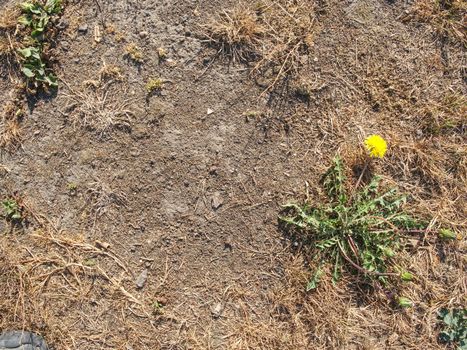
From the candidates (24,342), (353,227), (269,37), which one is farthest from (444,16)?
(24,342)

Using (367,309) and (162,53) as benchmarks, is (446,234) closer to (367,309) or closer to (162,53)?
(367,309)

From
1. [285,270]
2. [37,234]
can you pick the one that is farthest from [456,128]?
[37,234]

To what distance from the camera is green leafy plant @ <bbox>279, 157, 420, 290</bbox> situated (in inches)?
135

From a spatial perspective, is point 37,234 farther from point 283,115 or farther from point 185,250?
point 283,115

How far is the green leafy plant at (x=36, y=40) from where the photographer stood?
3.56 m

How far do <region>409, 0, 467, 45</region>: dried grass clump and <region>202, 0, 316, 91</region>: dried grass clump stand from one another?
808 mm

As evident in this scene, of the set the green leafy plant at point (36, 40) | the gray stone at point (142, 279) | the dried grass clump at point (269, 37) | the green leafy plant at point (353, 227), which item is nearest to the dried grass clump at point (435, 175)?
the green leafy plant at point (353, 227)

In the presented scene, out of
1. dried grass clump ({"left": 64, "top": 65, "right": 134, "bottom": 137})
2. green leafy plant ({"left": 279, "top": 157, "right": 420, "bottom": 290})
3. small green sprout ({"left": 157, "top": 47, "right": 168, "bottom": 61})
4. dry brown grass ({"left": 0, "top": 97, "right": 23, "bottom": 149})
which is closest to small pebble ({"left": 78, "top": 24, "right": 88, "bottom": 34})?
dried grass clump ({"left": 64, "top": 65, "right": 134, "bottom": 137})

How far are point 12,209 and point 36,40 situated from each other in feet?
4.26

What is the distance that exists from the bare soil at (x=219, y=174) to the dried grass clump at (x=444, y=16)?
0.09 m

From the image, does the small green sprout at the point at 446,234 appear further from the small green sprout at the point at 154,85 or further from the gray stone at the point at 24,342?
the gray stone at the point at 24,342

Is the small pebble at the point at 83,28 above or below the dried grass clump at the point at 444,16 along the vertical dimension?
below

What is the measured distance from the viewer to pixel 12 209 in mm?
3596

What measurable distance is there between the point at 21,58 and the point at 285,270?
256 cm
